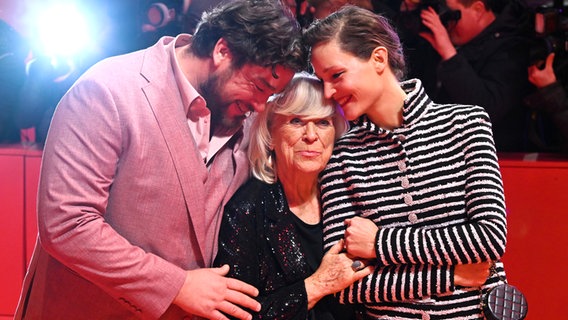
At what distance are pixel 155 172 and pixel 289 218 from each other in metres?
0.51

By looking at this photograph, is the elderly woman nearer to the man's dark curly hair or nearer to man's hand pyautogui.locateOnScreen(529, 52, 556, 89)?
the man's dark curly hair

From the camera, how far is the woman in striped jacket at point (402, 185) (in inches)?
72.7

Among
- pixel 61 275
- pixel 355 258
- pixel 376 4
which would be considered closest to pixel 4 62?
pixel 61 275

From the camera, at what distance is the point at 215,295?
1.83 meters

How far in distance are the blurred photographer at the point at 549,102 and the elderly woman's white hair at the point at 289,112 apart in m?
0.95

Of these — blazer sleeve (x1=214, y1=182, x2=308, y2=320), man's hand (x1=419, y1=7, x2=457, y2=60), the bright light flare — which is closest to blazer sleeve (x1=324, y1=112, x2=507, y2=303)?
blazer sleeve (x1=214, y1=182, x2=308, y2=320)

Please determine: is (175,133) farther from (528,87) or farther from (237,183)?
(528,87)

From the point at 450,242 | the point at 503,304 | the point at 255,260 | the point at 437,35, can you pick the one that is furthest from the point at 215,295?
the point at 437,35

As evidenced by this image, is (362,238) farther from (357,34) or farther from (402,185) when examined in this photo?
(357,34)

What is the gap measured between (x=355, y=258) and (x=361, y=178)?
24cm

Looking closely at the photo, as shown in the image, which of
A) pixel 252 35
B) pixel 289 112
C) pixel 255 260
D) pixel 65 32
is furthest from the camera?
pixel 65 32

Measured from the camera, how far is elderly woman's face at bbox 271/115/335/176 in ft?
6.91

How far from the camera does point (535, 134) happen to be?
2.82 meters

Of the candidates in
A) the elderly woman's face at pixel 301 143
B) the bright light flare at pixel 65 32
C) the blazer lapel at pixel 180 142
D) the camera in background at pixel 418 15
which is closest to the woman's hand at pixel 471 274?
the elderly woman's face at pixel 301 143
